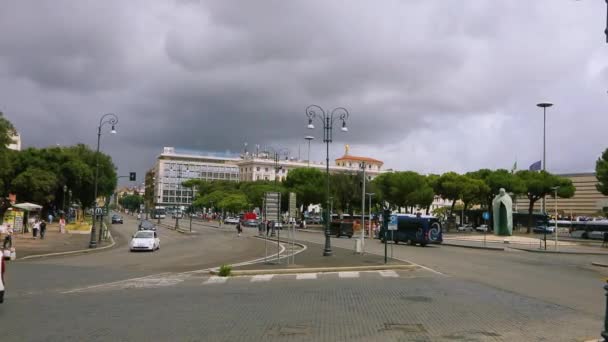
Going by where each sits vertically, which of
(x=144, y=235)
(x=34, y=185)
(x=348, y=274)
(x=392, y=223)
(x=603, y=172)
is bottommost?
(x=348, y=274)

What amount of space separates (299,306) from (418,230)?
33.2 meters

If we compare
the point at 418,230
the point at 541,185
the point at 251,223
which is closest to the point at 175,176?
the point at 251,223

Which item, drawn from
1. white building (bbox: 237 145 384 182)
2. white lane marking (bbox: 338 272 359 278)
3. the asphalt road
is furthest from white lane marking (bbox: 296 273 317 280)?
white building (bbox: 237 145 384 182)

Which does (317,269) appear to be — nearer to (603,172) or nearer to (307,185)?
(603,172)

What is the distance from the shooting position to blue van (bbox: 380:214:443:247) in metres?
44.7

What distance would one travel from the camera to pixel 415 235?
45.4 metres

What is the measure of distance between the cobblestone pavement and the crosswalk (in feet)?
2.28

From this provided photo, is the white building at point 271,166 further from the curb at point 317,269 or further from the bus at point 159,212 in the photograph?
the curb at point 317,269

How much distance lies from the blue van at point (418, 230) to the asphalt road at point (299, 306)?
21.6 metres

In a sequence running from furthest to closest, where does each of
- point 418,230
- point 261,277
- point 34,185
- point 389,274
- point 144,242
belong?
1. point 34,185
2. point 418,230
3. point 144,242
4. point 389,274
5. point 261,277

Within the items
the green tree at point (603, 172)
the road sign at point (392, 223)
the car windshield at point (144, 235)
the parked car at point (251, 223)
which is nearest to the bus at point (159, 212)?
the parked car at point (251, 223)

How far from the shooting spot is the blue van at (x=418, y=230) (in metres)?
44.7

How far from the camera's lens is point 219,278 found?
2022 cm

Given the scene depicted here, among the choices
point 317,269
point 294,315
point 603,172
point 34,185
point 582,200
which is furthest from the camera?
point 582,200
